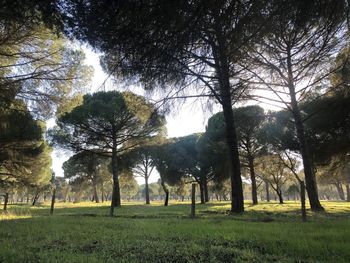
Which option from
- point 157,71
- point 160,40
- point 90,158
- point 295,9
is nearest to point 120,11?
point 160,40

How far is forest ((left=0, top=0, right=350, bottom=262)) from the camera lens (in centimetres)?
519

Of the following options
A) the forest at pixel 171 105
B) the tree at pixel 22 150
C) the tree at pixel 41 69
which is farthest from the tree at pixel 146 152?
the tree at pixel 41 69

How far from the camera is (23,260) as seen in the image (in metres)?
4.58

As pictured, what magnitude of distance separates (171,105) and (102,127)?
15241 millimetres

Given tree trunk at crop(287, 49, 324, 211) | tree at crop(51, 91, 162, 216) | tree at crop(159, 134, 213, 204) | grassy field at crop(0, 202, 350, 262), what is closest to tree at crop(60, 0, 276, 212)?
grassy field at crop(0, 202, 350, 262)

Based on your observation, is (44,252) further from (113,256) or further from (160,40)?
(160,40)

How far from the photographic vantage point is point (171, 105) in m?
12.9

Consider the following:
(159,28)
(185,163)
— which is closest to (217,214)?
(159,28)

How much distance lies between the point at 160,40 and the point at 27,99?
359 inches

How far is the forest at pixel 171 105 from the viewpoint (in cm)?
519

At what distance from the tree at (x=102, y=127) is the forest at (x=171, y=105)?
0.34 feet

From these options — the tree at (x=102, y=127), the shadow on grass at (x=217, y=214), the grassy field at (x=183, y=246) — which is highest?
the tree at (x=102, y=127)

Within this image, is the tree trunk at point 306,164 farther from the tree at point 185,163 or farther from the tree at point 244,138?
the tree at point 185,163

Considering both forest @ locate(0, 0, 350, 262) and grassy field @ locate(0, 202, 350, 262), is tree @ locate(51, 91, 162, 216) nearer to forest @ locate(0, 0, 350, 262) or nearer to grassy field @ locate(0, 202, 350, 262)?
forest @ locate(0, 0, 350, 262)
